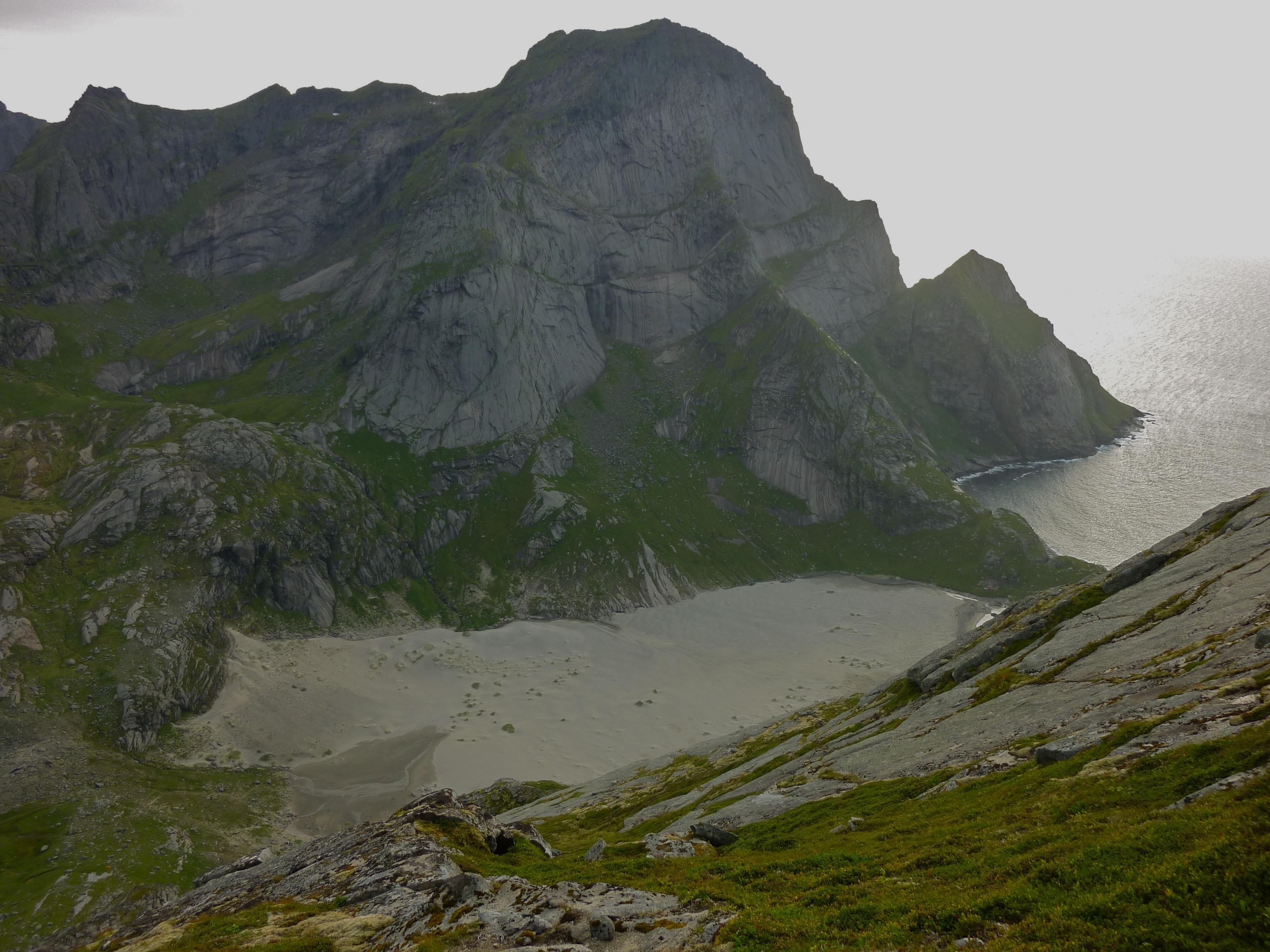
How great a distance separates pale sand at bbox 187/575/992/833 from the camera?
80.8m

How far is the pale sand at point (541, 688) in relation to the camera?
80.8 m

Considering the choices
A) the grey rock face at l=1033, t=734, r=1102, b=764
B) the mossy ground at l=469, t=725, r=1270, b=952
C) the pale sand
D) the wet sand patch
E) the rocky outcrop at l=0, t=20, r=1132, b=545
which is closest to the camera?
the mossy ground at l=469, t=725, r=1270, b=952

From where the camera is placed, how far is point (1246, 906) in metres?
9.97

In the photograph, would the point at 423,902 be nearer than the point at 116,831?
Yes

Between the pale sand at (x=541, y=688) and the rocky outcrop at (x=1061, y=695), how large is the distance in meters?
32.2

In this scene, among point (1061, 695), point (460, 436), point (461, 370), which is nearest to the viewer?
point (1061, 695)

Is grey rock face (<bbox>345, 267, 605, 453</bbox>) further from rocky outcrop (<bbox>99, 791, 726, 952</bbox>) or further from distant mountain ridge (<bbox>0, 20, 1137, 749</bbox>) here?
rocky outcrop (<bbox>99, 791, 726, 952</bbox>)

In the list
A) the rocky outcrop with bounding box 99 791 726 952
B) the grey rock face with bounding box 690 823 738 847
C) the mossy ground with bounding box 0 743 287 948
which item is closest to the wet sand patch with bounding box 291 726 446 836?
the mossy ground with bounding box 0 743 287 948

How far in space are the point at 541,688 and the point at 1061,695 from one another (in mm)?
79890

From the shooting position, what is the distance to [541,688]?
98312 mm

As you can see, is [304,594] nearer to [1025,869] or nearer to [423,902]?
[423,902]

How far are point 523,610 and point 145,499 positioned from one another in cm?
6445

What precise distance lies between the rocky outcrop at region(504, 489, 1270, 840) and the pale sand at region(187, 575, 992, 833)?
106 feet

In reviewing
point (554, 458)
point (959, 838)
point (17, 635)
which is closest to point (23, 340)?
point (17, 635)
